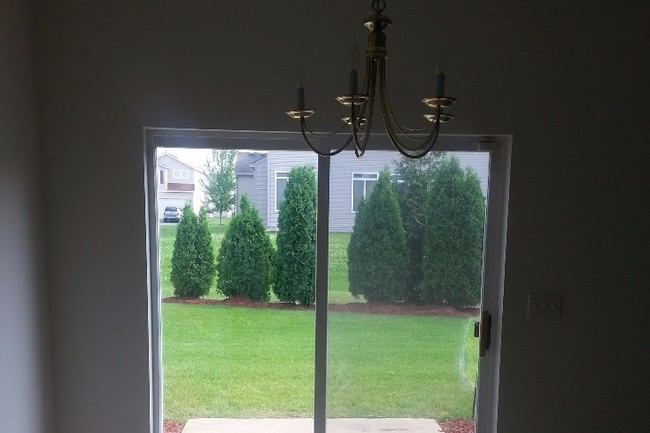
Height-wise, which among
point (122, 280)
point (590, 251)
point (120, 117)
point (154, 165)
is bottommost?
point (122, 280)

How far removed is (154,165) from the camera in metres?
2.09

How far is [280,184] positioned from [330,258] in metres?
0.42

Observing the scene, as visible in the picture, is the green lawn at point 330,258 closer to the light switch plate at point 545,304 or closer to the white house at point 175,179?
the white house at point 175,179

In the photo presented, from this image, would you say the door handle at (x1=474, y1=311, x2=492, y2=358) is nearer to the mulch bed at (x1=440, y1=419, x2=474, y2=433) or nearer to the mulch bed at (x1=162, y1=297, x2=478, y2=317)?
the mulch bed at (x1=162, y1=297, x2=478, y2=317)

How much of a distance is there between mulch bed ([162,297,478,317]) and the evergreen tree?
0.47 meters

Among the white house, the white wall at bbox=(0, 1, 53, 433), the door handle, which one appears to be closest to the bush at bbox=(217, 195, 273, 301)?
the white house

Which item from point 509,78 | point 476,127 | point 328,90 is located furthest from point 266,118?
point 509,78

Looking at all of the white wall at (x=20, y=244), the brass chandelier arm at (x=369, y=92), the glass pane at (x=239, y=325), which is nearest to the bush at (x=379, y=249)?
the glass pane at (x=239, y=325)

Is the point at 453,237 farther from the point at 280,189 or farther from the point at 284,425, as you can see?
the point at 284,425

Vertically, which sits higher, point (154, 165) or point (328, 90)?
point (328, 90)

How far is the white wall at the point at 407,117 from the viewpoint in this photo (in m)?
1.93

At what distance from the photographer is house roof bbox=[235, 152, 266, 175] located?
2111mm

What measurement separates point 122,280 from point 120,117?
2.31 feet

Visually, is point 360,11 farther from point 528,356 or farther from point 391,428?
point 391,428
